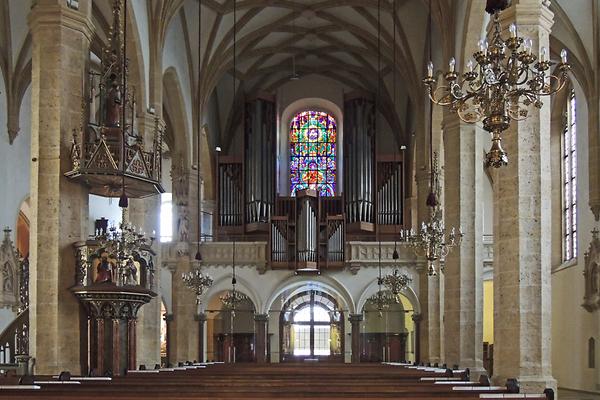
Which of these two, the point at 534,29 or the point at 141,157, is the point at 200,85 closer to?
the point at 141,157

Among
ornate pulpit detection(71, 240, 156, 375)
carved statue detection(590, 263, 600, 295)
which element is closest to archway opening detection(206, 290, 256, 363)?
carved statue detection(590, 263, 600, 295)

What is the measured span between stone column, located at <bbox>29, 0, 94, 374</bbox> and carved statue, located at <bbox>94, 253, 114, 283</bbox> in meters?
0.47

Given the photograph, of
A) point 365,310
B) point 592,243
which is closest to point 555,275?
point 592,243

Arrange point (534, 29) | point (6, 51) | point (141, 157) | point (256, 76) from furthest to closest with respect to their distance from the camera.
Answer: point (256, 76) < point (6, 51) < point (141, 157) < point (534, 29)

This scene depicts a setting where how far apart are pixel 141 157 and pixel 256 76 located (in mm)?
20459

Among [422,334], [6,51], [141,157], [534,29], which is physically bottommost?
[422,334]

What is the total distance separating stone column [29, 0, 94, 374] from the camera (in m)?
16.9

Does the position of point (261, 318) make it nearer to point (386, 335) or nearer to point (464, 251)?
point (386, 335)

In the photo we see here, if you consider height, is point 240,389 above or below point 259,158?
below

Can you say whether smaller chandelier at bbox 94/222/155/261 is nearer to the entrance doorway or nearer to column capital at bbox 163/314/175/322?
column capital at bbox 163/314/175/322

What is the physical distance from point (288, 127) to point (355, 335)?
9706 millimetres

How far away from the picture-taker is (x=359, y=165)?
35.4m

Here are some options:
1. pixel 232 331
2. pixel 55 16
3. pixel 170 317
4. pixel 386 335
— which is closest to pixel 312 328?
pixel 386 335

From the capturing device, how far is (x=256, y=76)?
3788 cm
